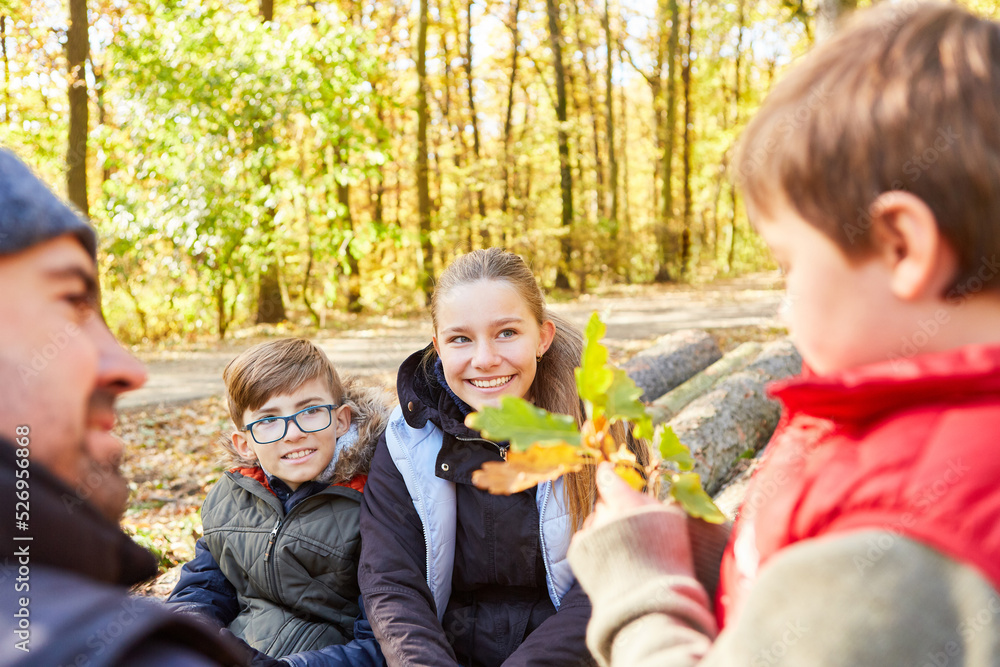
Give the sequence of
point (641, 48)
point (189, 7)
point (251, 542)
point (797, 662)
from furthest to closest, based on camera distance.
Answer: point (641, 48) → point (189, 7) → point (251, 542) → point (797, 662)

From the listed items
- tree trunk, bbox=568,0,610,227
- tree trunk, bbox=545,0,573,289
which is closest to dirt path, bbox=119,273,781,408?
tree trunk, bbox=545,0,573,289

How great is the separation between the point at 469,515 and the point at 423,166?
14.4m

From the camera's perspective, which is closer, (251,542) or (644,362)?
(251,542)

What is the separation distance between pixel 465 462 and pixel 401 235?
9809 millimetres

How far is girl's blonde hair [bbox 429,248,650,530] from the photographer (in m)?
2.65

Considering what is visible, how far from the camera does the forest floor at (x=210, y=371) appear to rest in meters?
4.85

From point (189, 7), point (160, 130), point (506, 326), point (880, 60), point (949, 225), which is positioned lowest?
point (506, 326)

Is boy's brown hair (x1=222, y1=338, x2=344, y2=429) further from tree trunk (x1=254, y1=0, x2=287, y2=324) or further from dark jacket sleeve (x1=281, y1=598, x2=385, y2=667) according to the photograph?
tree trunk (x1=254, y1=0, x2=287, y2=324)

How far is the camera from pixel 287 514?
271cm

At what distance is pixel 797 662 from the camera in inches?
34.0


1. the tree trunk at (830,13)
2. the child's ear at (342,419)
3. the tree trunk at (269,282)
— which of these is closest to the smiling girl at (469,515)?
the child's ear at (342,419)

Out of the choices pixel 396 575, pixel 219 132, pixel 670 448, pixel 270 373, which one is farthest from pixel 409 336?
pixel 670 448

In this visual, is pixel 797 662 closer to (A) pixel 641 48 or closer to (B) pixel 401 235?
(B) pixel 401 235

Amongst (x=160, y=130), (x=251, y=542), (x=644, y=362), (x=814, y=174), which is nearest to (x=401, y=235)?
(x=160, y=130)
